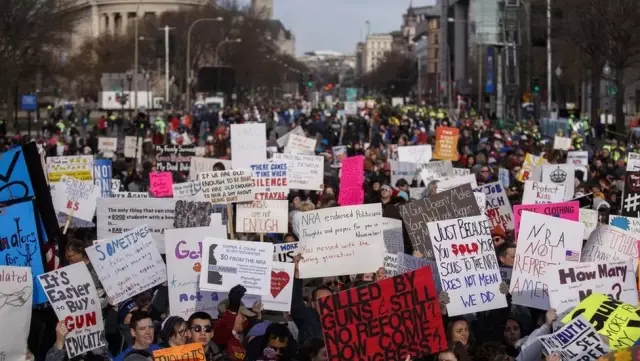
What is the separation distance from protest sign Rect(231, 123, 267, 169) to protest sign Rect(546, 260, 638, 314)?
10.1 metres

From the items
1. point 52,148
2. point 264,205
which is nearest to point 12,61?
point 52,148

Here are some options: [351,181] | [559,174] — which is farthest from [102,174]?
[559,174]

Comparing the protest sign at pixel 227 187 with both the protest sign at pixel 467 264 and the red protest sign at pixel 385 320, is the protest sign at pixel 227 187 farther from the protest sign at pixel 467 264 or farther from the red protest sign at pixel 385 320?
the red protest sign at pixel 385 320

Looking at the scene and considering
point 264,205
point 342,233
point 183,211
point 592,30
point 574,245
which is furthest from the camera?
point 592,30

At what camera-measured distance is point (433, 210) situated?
40.2 feet

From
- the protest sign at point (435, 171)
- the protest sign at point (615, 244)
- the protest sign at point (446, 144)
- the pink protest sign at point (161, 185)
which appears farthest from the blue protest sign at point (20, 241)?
the protest sign at point (446, 144)

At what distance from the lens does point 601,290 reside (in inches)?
349

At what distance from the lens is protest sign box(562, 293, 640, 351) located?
7777 mm

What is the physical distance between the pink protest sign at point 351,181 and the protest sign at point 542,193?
1911mm

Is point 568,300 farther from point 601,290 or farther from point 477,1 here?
point 477,1

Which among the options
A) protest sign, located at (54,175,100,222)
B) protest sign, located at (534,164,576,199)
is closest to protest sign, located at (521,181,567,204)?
protest sign, located at (534,164,576,199)

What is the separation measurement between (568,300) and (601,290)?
247 millimetres

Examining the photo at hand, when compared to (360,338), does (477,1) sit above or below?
above

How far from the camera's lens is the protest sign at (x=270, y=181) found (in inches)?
593
